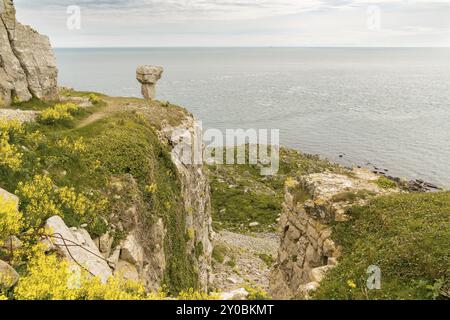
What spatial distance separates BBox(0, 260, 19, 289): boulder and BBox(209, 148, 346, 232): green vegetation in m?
46.0

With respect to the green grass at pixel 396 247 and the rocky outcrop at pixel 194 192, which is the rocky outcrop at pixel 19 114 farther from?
the green grass at pixel 396 247

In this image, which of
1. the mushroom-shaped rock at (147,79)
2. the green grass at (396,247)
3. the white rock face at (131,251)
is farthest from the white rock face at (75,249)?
the mushroom-shaped rock at (147,79)

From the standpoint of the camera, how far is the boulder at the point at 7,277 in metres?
9.36

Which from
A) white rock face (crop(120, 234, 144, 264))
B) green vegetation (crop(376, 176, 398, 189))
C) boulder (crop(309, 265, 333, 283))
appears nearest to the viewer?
white rock face (crop(120, 234, 144, 264))

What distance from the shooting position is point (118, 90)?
15800 centimetres

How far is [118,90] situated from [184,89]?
28614mm

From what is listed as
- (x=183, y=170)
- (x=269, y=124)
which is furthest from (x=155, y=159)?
(x=269, y=124)

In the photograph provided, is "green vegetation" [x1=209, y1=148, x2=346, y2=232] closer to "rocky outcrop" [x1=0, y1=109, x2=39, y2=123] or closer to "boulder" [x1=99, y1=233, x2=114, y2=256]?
"rocky outcrop" [x1=0, y1=109, x2=39, y2=123]

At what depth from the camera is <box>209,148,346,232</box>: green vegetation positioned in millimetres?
59500

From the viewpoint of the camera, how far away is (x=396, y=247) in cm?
1600

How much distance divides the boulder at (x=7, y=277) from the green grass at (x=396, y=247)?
10.6 meters

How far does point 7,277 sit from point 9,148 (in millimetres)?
8418

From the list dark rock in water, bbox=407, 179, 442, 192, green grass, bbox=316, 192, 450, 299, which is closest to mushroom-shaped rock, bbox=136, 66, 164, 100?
green grass, bbox=316, 192, 450, 299
